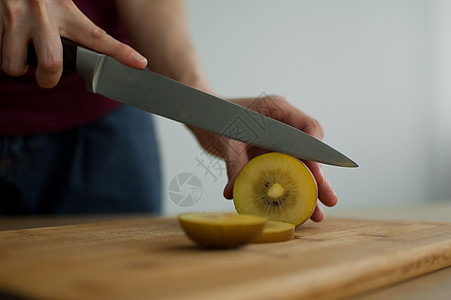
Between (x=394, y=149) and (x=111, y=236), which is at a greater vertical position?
(x=394, y=149)

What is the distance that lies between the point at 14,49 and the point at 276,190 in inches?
23.3

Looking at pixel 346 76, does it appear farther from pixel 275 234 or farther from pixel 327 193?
pixel 275 234

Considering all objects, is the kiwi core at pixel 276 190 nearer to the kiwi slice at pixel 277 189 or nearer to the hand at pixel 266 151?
the kiwi slice at pixel 277 189

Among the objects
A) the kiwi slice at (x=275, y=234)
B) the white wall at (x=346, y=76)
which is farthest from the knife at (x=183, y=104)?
the white wall at (x=346, y=76)

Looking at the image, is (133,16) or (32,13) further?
(133,16)

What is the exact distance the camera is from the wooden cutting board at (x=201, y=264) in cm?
51

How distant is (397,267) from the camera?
69cm

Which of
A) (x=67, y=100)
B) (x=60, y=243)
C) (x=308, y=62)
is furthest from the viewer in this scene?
(x=308, y=62)

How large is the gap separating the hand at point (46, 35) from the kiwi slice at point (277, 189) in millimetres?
324

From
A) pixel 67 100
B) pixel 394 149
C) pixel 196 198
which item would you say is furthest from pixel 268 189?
pixel 394 149

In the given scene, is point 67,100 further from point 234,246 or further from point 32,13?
point 234,246

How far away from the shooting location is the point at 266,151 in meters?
1.24

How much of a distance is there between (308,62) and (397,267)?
143 inches

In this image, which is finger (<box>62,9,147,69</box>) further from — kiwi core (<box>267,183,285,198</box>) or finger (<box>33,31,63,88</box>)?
kiwi core (<box>267,183,285,198</box>)
